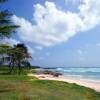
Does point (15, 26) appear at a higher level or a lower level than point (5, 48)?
higher

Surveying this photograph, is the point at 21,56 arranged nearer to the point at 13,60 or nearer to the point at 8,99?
the point at 13,60

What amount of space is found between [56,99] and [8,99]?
2773mm

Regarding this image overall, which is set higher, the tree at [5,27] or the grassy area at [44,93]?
the tree at [5,27]

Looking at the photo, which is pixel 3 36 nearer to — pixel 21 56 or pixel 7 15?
pixel 7 15

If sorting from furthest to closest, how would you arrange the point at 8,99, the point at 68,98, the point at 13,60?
the point at 13,60 → the point at 68,98 → the point at 8,99

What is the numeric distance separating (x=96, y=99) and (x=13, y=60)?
45.3 meters

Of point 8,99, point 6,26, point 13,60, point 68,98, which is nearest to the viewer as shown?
point 8,99

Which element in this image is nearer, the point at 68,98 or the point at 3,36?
the point at 68,98

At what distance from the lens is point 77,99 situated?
17.2 m

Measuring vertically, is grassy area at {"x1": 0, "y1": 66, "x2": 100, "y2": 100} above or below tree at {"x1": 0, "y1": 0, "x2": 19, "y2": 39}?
below

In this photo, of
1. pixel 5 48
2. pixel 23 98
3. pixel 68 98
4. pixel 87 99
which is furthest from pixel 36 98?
pixel 5 48

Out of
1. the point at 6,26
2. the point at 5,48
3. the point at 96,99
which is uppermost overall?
the point at 6,26

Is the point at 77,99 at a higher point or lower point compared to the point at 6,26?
lower

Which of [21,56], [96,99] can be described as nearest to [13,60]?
[21,56]
